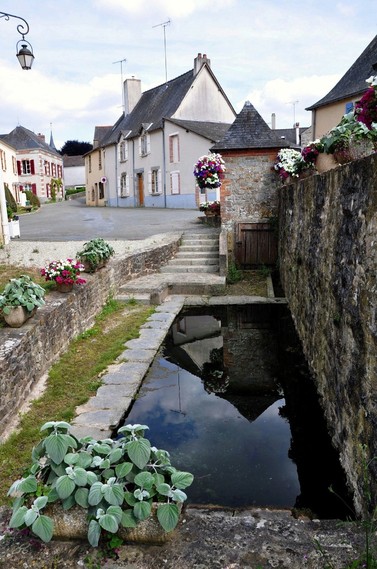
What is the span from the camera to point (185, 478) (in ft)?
8.46

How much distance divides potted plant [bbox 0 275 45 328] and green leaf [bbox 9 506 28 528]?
9.65 feet

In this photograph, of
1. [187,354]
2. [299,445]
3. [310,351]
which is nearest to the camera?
[299,445]

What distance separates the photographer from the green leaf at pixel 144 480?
2482mm

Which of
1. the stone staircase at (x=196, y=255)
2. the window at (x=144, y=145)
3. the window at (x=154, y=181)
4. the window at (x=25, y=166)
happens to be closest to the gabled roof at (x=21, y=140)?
the window at (x=25, y=166)

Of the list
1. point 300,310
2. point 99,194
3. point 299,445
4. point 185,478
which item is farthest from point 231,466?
point 99,194

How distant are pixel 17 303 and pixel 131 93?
3563 centimetres

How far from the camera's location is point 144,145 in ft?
104

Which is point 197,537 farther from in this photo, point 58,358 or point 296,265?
point 296,265

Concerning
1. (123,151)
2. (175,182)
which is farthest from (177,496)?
(123,151)

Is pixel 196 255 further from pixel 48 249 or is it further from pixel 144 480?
pixel 144 480

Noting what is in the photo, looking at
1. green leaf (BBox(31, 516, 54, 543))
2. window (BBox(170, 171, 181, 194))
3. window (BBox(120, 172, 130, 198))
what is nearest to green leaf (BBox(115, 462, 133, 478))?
green leaf (BBox(31, 516, 54, 543))

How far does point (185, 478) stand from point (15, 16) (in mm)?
9270

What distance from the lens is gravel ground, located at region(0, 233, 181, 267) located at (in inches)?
397

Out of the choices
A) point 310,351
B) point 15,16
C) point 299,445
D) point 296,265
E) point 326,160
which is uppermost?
point 15,16
